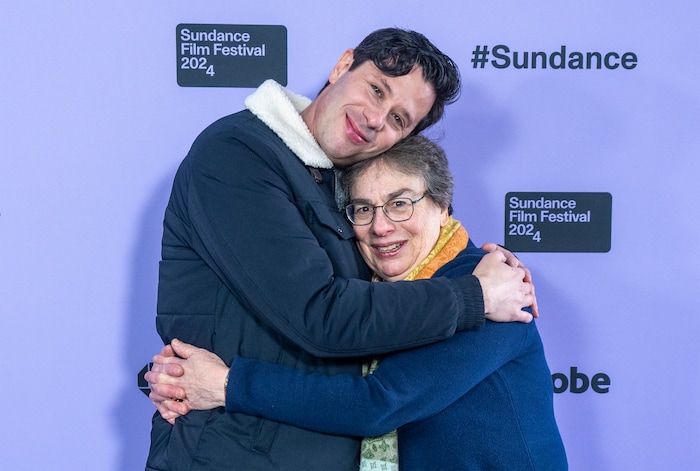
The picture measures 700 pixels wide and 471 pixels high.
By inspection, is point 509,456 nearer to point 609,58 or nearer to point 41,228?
point 609,58

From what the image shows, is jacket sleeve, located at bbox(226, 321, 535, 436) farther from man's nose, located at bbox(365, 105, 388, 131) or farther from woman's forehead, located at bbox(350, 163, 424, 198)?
man's nose, located at bbox(365, 105, 388, 131)

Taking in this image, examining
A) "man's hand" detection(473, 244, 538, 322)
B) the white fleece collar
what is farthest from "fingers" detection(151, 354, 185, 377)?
"man's hand" detection(473, 244, 538, 322)

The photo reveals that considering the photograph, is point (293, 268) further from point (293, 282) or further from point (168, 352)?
point (168, 352)

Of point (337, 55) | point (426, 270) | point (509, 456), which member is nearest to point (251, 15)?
point (337, 55)

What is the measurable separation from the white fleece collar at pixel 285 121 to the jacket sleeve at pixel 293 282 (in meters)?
0.12

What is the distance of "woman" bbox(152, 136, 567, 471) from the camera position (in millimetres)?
1216

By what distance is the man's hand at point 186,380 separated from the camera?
1.23 metres

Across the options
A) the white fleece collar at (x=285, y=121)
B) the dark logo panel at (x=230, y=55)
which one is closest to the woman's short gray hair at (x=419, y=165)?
the white fleece collar at (x=285, y=121)

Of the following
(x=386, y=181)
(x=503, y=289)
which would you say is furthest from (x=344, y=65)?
(x=503, y=289)

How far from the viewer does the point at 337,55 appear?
6.28 ft

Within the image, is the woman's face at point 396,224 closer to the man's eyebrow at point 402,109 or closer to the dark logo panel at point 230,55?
the man's eyebrow at point 402,109

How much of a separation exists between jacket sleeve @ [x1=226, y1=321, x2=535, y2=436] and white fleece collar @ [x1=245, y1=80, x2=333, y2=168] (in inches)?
15.9

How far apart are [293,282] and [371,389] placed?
245 millimetres

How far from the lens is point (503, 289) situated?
1267 mm
